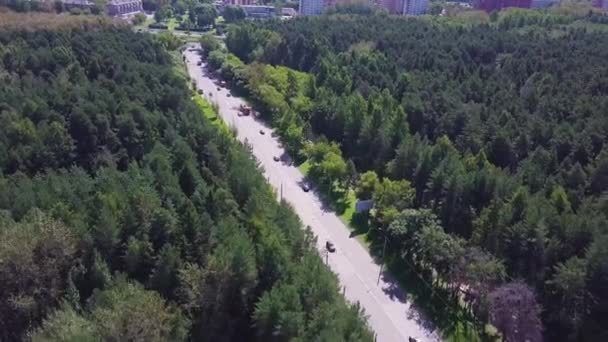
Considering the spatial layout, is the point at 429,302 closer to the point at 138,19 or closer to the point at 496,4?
the point at 138,19

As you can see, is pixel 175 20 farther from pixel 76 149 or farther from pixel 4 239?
pixel 4 239

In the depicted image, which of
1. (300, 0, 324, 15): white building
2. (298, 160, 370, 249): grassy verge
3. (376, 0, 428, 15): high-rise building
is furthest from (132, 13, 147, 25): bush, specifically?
(298, 160, 370, 249): grassy verge

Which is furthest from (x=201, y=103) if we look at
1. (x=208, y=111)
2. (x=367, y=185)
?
(x=367, y=185)

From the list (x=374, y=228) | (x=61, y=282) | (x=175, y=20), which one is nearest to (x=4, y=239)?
(x=61, y=282)

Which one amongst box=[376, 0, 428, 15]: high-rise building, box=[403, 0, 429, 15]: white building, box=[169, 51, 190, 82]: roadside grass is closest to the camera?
box=[169, 51, 190, 82]: roadside grass

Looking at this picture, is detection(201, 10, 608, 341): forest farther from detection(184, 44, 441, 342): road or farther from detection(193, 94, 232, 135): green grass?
detection(193, 94, 232, 135): green grass

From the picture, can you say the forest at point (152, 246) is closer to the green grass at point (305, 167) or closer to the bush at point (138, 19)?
the green grass at point (305, 167)
